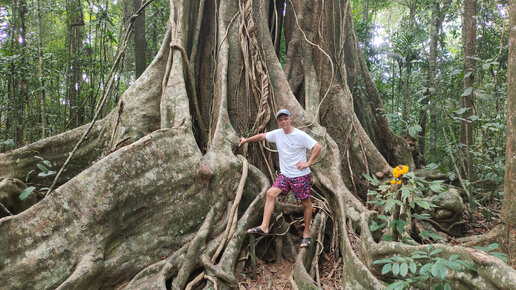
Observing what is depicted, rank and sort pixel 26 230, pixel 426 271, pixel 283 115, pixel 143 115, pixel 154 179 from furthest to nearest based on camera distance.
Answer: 1. pixel 143 115
2. pixel 283 115
3. pixel 154 179
4. pixel 26 230
5. pixel 426 271

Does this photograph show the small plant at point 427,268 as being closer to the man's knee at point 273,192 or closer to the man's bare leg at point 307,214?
the man's bare leg at point 307,214

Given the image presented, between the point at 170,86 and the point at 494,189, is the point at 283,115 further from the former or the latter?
the point at 494,189

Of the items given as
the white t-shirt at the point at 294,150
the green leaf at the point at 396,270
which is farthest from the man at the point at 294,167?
the green leaf at the point at 396,270

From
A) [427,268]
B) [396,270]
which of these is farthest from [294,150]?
[427,268]

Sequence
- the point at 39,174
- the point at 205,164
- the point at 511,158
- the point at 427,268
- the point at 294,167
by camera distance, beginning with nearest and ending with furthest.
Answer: the point at 427,268 < the point at 511,158 < the point at 39,174 < the point at 205,164 < the point at 294,167

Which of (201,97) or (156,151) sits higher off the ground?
(201,97)

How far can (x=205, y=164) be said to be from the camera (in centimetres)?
351

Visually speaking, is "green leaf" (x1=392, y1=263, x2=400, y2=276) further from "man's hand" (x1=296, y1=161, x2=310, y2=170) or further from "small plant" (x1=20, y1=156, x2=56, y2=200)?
"small plant" (x1=20, y1=156, x2=56, y2=200)

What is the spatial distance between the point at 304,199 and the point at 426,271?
163 cm

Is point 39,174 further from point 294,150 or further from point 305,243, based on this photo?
point 305,243

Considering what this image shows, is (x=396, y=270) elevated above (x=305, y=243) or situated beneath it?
elevated above

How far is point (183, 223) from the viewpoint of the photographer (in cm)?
335

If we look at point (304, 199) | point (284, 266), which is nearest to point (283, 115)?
point (304, 199)

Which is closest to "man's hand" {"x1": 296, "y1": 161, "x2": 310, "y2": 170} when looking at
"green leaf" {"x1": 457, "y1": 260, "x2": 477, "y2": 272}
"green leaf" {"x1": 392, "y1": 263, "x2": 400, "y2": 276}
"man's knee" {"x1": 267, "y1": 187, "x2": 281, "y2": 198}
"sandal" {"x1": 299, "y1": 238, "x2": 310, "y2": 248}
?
"man's knee" {"x1": 267, "y1": 187, "x2": 281, "y2": 198}
